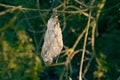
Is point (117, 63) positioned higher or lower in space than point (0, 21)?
lower

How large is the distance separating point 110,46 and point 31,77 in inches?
26.0

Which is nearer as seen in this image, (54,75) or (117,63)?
(117,63)

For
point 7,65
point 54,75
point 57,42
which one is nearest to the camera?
point 57,42

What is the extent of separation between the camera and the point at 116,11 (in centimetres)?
355

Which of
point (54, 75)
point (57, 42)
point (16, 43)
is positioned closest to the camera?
point (57, 42)

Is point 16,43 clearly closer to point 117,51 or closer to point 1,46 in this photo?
point 1,46

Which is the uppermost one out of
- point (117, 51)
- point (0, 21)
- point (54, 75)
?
point (0, 21)

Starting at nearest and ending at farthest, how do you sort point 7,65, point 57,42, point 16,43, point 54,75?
point 57,42
point 7,65
point 16,43
point 54,75

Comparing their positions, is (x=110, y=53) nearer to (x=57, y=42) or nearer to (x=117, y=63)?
(x=117, y=63)

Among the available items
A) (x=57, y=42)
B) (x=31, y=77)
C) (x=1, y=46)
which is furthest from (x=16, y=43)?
(x=57, y=42)

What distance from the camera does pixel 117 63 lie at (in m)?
3.71

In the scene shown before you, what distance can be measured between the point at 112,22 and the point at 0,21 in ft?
3.18

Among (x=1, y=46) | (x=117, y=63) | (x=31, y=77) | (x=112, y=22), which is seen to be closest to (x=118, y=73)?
(x=117, y=63)

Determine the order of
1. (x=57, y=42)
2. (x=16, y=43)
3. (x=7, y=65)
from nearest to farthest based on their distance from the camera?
1. (x=57, y=42)
2. (x=7, y=65)
3. (x=16, y=43)
